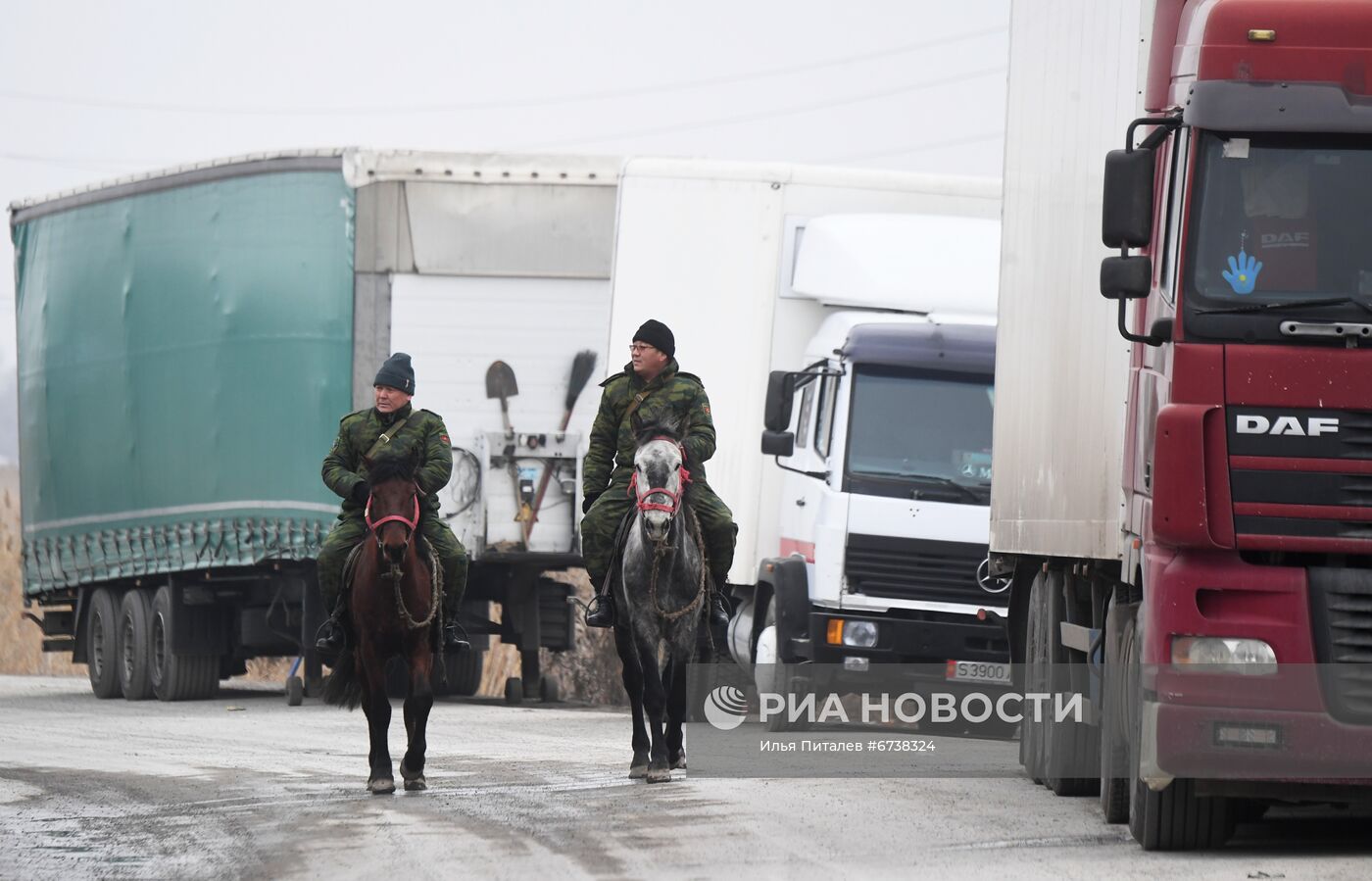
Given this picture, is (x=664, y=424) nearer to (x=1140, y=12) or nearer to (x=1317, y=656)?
(x=1140, y=12)

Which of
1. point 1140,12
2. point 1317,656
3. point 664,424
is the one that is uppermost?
point 1140,12

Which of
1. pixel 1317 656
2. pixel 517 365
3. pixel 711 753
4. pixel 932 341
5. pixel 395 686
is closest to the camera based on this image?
pixel 1317 656

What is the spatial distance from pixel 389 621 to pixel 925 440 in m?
6.31

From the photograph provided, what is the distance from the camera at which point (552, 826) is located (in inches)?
414

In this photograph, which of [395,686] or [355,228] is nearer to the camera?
[355,228]

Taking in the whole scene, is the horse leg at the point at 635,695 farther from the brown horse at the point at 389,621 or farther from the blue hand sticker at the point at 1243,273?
the blue hand sticker at the point at 1243,273

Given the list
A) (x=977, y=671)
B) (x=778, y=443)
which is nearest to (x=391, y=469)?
(x=778, y=443)

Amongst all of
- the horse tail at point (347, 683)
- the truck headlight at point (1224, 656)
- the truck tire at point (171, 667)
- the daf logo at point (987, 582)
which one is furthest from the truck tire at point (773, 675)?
the truck headlight at point (1224, 656)

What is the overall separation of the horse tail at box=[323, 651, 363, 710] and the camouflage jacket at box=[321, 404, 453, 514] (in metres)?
0.79

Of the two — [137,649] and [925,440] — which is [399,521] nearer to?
[925,440]

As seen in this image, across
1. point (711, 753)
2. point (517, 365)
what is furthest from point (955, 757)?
point (517, 365)

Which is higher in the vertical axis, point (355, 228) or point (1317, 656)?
point (355, 228)

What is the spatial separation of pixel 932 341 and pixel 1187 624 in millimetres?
8813

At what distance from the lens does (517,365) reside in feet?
72.8
